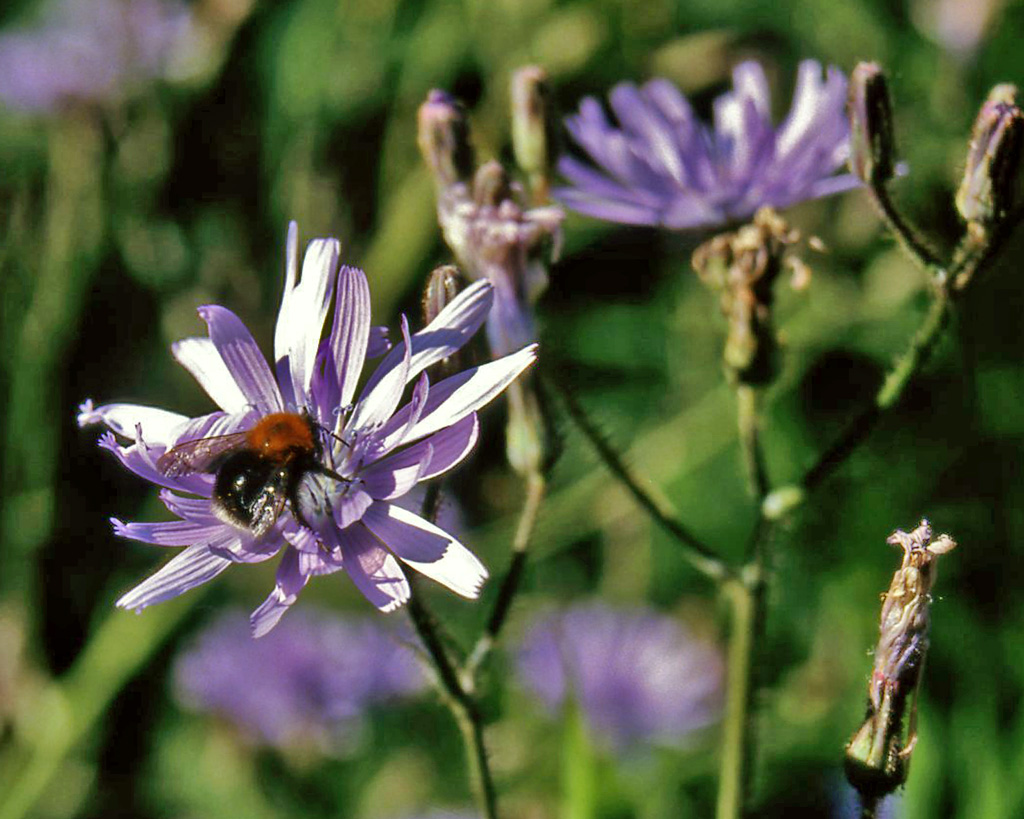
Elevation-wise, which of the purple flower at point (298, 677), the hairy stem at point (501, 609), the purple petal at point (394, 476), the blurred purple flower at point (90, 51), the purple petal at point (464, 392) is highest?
the blurred purple flower at point (90, 51)

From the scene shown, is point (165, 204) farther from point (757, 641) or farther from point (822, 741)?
point (757, 641)

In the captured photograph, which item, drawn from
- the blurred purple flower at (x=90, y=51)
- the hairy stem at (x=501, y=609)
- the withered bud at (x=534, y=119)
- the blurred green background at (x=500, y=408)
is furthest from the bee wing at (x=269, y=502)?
the blurred purple flower at (x=90, y=51)

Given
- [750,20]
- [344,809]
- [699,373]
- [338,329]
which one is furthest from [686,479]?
[338,329]

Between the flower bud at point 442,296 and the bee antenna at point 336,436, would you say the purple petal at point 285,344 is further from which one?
the flower bud at point 442,296

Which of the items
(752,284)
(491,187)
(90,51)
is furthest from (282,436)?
(90,51)

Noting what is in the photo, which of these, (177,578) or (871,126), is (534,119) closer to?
(871,126)

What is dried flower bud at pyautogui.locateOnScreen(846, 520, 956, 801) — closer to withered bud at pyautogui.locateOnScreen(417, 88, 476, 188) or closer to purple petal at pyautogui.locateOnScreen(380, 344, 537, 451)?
purple petal at pyautogui.locateOnScreen(380, 344, 537, 451)
